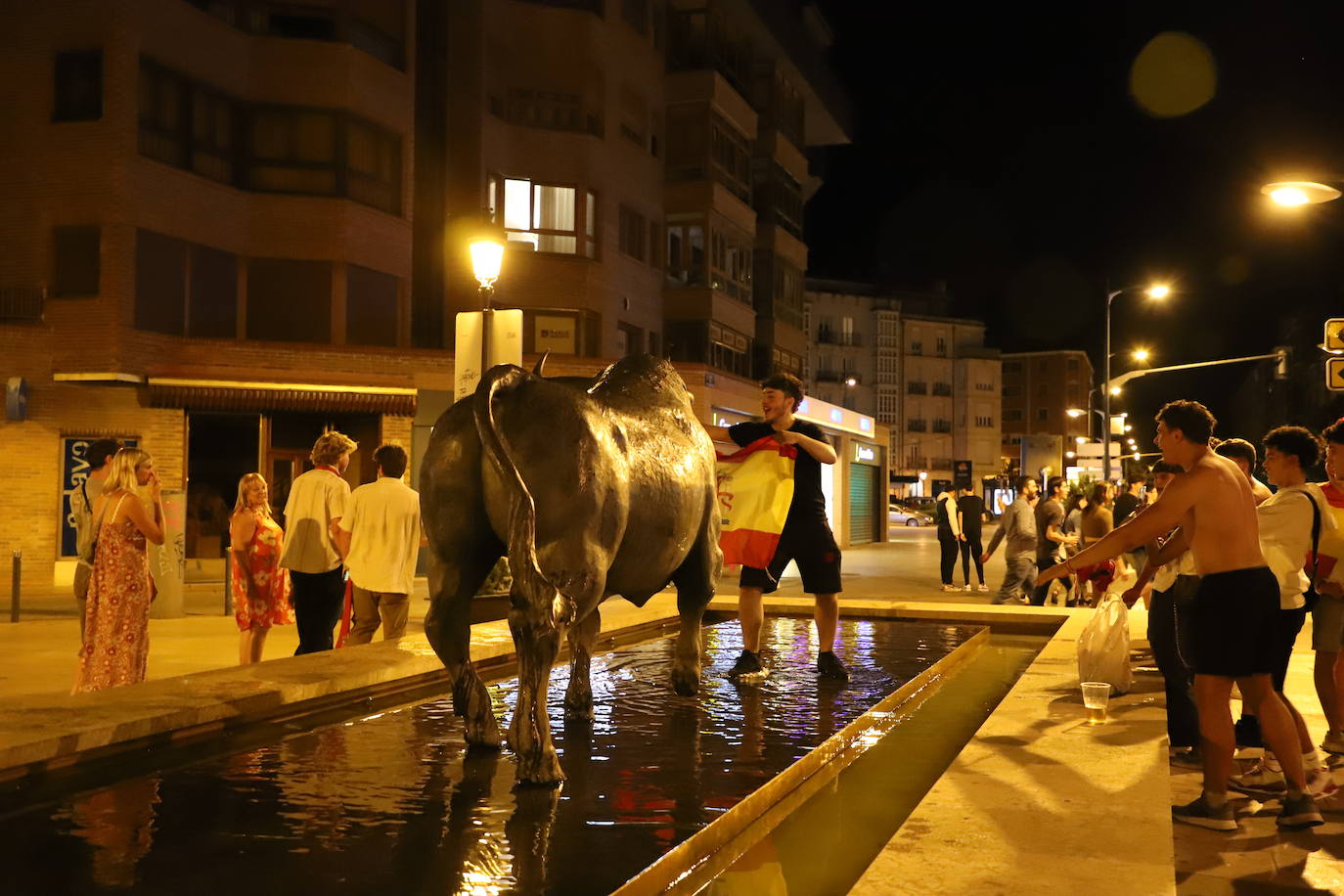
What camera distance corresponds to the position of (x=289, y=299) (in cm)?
2708

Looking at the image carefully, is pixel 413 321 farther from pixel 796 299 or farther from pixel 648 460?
pixel 648 460

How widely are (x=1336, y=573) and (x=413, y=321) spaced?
2669cm

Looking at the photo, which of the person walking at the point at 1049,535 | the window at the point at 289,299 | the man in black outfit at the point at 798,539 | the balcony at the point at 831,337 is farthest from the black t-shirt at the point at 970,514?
the balcony at the point at 831,337

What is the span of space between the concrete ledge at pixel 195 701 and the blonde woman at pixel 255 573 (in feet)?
4.51

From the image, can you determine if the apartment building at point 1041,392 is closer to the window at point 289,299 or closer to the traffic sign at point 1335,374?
the window at point 289,299

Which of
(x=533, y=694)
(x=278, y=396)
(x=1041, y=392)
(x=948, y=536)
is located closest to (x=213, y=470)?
(x=278, y=396)

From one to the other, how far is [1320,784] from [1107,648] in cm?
150

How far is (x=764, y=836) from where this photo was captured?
4.82 meters

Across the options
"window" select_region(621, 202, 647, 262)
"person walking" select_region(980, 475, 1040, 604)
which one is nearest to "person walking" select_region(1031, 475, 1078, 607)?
"person walking" select_region(980, 475, 1040, 604)

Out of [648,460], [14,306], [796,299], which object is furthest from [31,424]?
[796,299]

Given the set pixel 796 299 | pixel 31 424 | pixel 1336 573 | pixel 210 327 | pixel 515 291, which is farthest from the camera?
pixel 796 299

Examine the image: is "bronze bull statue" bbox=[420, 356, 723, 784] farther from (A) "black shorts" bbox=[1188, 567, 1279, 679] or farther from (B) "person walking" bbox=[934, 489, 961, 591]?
(B) "person walking" bbox=[934, 489, 961, 591]

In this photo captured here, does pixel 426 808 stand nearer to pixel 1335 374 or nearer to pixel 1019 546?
pixel 1335 374

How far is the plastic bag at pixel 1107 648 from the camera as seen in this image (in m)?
7.55
